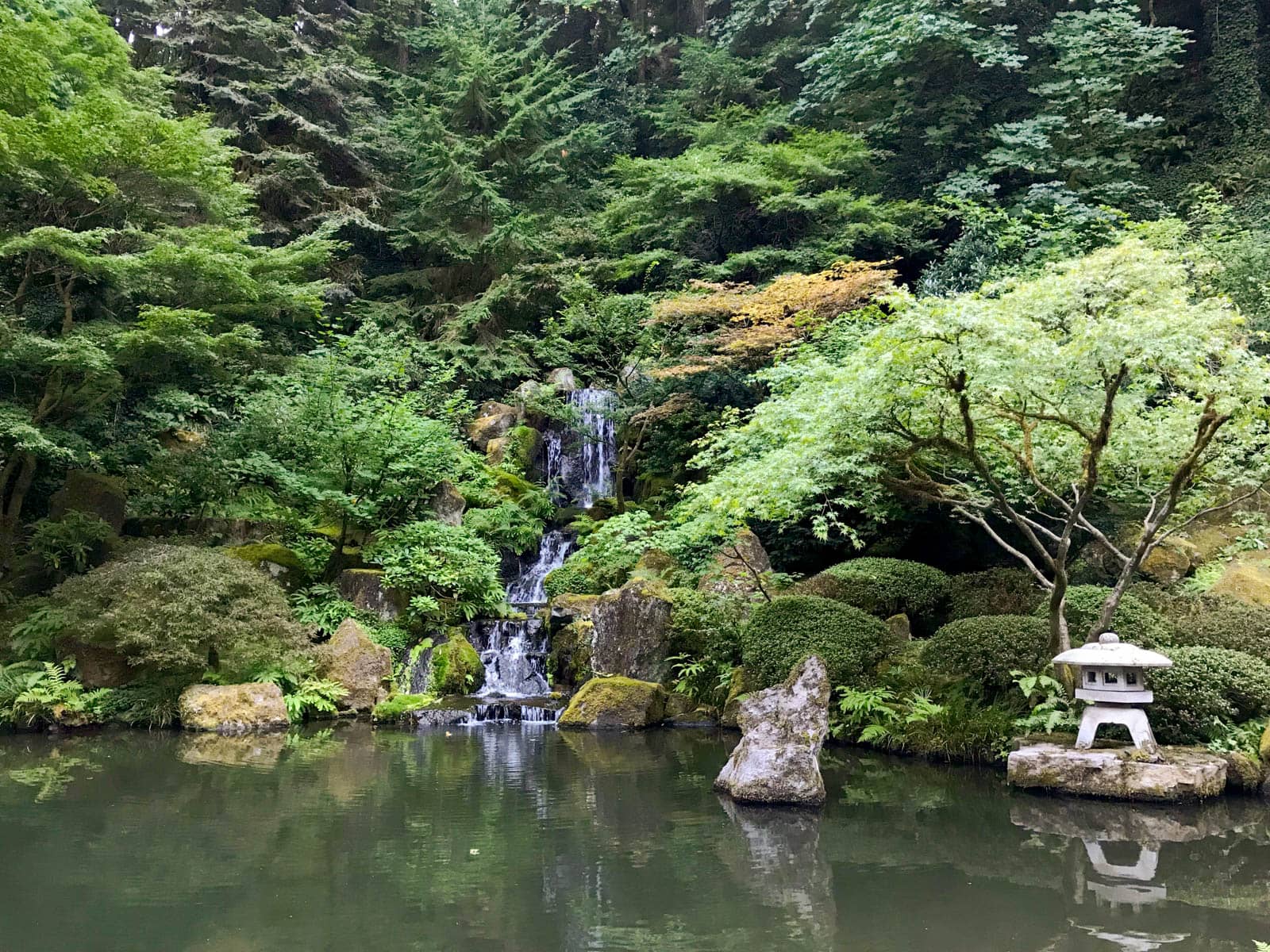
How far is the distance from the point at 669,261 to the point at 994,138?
25.6 ft

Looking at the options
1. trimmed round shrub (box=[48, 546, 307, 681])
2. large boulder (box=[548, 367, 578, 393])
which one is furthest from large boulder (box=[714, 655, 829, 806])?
large boulder (box=[548, 367, 578, 393])

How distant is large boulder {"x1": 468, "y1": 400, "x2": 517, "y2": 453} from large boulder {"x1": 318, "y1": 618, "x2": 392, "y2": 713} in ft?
23.9

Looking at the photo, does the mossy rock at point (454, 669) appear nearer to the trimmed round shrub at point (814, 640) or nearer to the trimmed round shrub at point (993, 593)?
the trimmed round shrub at point (814, 640)

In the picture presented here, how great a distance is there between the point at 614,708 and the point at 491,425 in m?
9.64

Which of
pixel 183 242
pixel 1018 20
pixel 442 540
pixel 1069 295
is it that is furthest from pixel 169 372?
pixel 1018 20

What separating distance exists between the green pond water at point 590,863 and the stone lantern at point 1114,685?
0.73m

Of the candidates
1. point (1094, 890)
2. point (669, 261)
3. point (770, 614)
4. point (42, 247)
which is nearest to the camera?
point (1094, 890)

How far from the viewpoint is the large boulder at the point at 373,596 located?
14.1 metres

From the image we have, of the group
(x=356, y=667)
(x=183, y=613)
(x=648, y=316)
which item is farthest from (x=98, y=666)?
(x=648, y=316)

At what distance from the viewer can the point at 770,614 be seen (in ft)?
35.6

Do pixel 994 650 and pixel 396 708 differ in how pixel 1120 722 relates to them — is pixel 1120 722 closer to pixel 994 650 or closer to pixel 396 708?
pixel 994 650

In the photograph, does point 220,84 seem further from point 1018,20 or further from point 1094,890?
point 1094,890

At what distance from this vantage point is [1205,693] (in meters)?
8.07

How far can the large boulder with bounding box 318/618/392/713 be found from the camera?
12484mm
